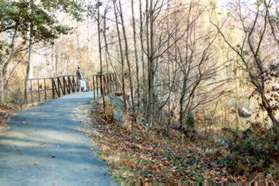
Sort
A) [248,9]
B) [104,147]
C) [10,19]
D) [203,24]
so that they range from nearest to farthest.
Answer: [104,147] → [248,9] → [10,19] → [203,24]

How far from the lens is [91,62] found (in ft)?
150

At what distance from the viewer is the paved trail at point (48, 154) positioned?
8.26 metres

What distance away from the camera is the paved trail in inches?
325

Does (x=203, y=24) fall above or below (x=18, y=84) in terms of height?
above

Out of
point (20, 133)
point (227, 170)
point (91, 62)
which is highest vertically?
point (91, 62)

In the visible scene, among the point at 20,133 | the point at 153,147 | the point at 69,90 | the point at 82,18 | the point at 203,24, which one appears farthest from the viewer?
the point at 69,90

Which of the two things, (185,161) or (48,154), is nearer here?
(48,154)

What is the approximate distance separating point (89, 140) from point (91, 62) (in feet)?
113

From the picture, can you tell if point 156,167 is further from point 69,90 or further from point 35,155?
point 69,90

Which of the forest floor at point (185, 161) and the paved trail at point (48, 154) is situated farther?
the forest floor at point (185, 161)

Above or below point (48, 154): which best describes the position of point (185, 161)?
below

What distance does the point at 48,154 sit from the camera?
10.1m

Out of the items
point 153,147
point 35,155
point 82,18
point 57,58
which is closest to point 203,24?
point 82,18

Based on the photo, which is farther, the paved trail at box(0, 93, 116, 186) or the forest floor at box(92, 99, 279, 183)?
the forest floor at box(92, 99, 279, 183)
